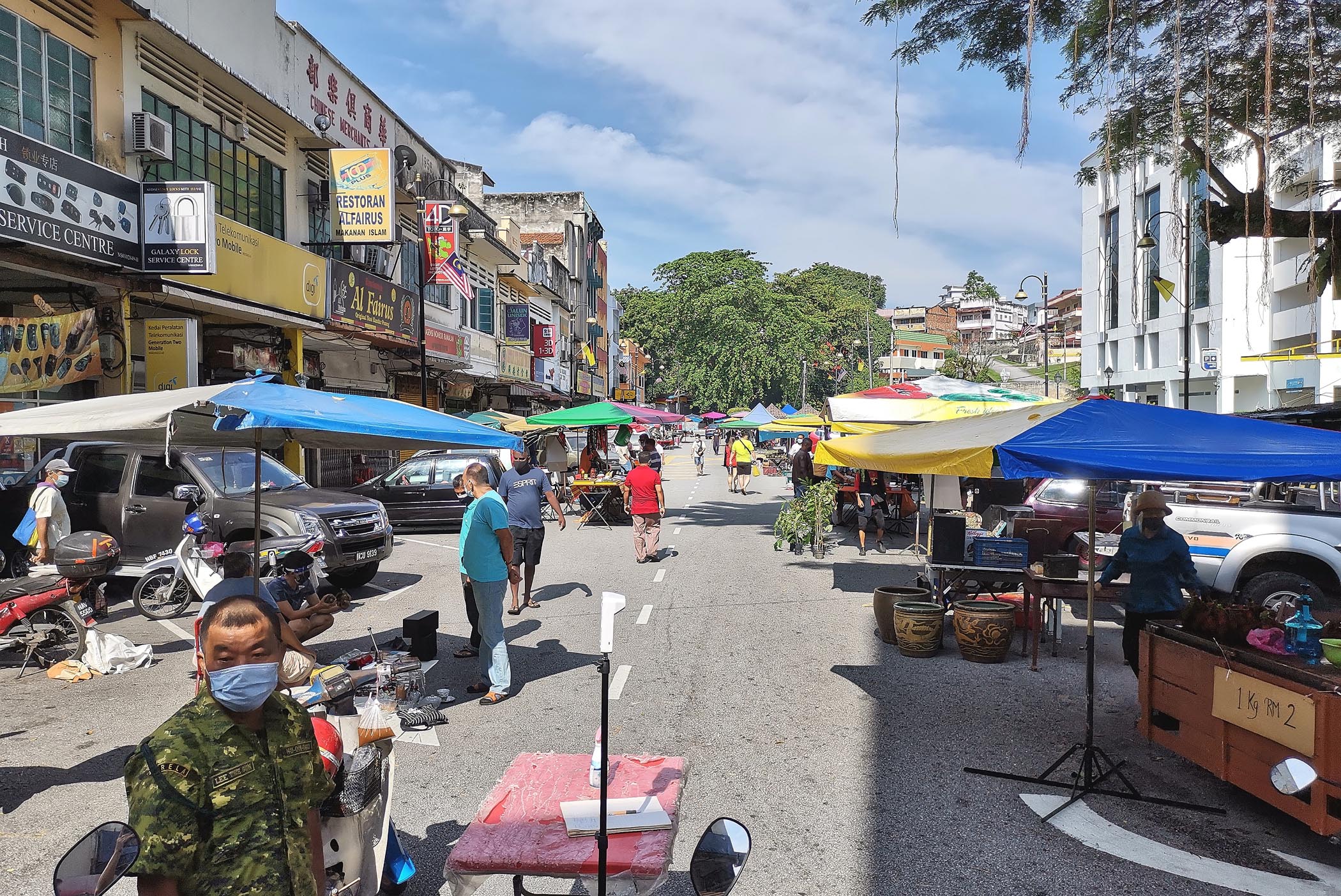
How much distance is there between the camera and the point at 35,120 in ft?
38.8

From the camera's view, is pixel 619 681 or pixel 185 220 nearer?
pixel 619 681

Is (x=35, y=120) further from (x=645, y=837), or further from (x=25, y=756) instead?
(x=645, y=837)

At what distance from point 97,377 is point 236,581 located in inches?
369

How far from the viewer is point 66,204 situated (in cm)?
1116

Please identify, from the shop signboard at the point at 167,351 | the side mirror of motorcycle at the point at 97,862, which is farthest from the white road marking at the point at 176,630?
the side mirror of motorcycle at the point at 97,862

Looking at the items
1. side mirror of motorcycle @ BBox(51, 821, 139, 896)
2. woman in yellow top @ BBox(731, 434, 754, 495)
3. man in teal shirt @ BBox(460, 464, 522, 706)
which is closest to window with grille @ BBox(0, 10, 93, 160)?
man in teal shirt @ BBox(460, 464, 522, 706)

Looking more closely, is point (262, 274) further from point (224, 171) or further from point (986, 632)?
point (986, 632)

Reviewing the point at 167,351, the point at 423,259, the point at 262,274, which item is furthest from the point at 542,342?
the point at 167,351

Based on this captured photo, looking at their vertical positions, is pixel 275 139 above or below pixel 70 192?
above

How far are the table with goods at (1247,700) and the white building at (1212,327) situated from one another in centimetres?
1965

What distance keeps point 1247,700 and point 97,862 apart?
5.60 metres

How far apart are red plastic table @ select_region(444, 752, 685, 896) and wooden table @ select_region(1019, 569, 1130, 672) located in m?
5.41

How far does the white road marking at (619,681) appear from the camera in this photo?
24.1ft

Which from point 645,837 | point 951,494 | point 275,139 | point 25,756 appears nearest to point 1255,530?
point 951,494
